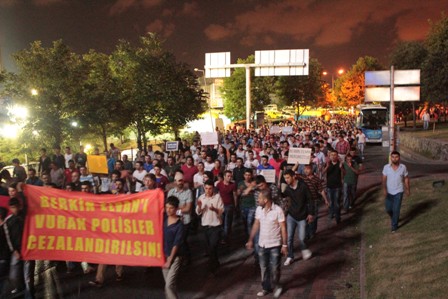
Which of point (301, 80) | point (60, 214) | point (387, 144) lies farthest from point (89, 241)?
point (301, 80)

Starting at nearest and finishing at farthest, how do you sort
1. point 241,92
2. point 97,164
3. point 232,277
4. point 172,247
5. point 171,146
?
point 172,247 → point 232,277 → point 97,164 → point 171,146 → point 241,92

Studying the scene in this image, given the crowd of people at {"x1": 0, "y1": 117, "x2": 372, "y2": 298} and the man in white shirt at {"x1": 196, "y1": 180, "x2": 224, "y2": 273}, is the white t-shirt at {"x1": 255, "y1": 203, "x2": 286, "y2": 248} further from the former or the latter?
the man in white shirt at {"x1": 196, "y1": 180, "x2": 224, "y2": 273}

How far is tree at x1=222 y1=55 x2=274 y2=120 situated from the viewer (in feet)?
179

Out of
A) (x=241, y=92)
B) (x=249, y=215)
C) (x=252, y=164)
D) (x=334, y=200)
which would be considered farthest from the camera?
(x=241, y=92)

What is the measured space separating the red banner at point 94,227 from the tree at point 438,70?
118 feet

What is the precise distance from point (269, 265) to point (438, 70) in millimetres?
35224

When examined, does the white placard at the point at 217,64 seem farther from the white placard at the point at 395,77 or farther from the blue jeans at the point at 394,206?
the blue jeans at the point at 394,206

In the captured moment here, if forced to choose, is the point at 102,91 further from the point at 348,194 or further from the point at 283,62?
the point at 283,62

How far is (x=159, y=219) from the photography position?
661 cm

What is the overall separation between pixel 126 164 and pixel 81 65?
9.64m

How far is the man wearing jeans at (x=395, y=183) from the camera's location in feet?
31.4

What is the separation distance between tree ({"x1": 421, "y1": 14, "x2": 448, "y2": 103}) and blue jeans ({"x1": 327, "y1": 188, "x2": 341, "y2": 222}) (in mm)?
29707

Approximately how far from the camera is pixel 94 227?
685 cm

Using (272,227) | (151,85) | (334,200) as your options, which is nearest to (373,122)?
(151,85)
